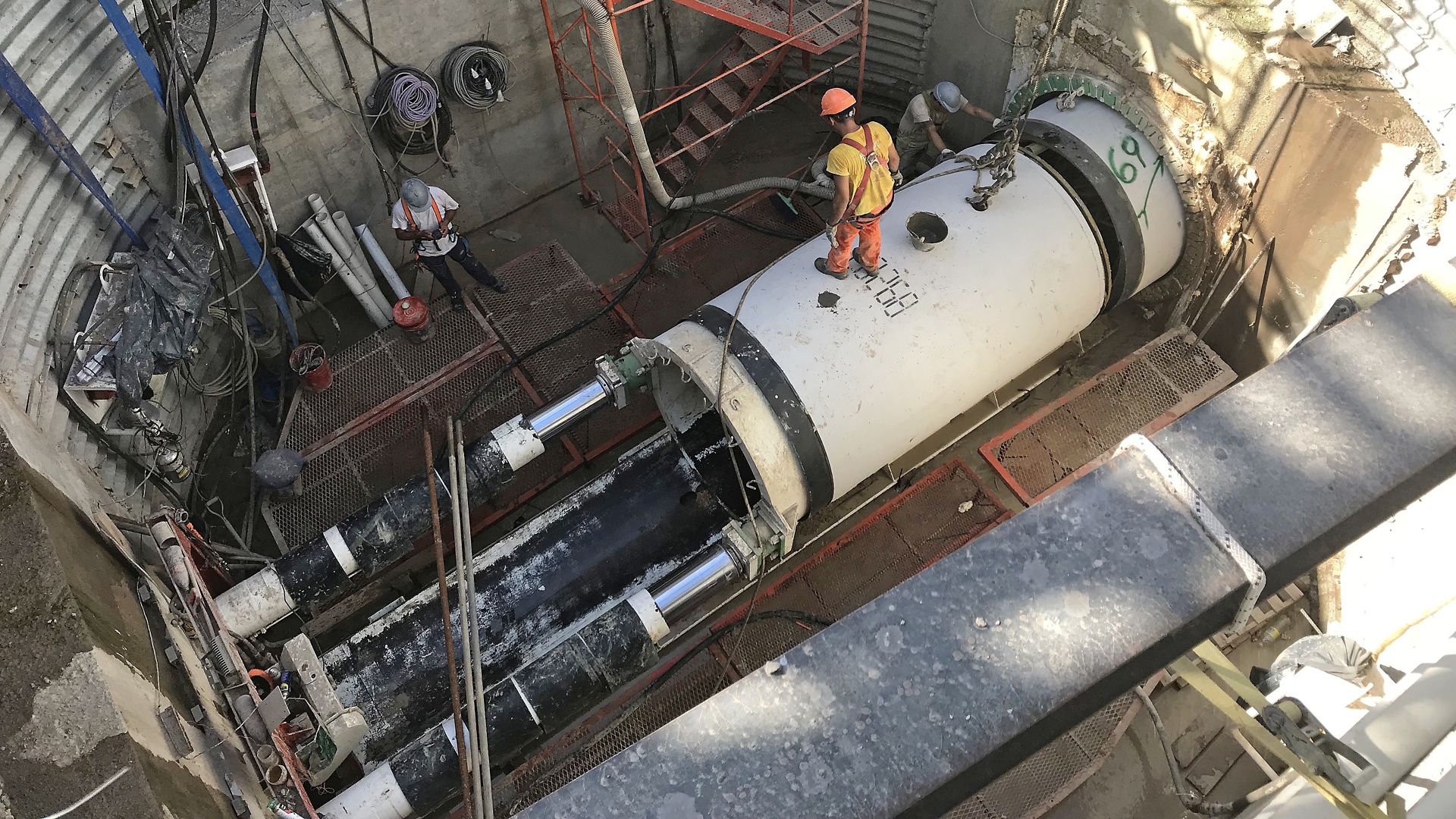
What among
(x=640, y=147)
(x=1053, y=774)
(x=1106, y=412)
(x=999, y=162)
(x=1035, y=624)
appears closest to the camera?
(x=1035, y=624)

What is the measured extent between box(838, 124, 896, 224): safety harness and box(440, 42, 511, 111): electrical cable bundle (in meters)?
4.76

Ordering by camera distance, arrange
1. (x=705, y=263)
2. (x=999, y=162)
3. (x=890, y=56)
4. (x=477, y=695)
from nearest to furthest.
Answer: (x=477, y=695), (x=999, y=162), (x=705, y=263), (x=890, y=56)

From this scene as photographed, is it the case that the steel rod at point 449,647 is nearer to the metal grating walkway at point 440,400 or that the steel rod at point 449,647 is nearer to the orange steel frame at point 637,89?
the metal grating walkway at point 440,400

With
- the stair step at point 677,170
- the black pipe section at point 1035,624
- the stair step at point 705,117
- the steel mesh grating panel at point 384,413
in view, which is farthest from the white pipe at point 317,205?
the black pipe section at point 1035,624

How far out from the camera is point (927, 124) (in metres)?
8.82

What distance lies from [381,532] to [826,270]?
412 cm

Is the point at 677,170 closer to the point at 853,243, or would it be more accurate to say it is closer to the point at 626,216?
the point at 626,216

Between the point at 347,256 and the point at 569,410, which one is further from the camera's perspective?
the point at 347,256

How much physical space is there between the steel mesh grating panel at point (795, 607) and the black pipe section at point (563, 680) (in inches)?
19.8

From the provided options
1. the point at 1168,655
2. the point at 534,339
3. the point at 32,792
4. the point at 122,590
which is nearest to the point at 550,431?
the point at 534,339

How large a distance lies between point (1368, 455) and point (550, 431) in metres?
5.44

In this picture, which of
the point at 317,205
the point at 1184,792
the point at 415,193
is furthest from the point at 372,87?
the point at 1184,792

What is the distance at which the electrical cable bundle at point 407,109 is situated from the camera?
28.9ft

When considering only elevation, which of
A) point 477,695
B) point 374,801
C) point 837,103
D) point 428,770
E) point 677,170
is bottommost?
point 374,801
